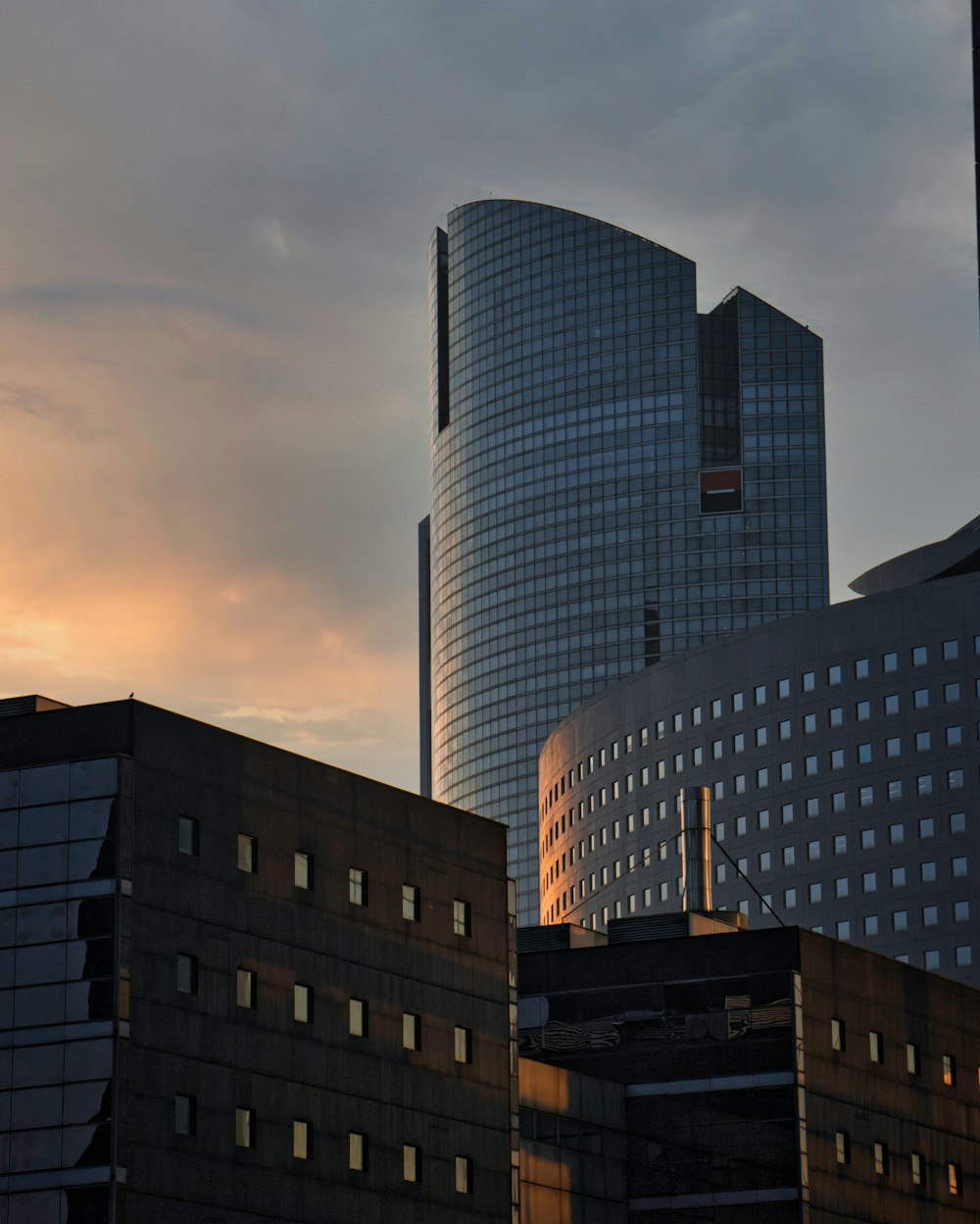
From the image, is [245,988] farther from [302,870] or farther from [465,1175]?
[465,1175]

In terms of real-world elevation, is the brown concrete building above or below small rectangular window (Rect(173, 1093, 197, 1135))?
above

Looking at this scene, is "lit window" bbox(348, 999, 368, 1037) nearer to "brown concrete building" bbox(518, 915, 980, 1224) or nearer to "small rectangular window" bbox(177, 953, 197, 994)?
"small rectangular window" bbox(177, 953, 197, 994)

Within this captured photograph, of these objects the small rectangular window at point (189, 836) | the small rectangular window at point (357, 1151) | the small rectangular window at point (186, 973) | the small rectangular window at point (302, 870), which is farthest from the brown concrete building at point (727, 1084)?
the small rectangular window at point (189, 836)

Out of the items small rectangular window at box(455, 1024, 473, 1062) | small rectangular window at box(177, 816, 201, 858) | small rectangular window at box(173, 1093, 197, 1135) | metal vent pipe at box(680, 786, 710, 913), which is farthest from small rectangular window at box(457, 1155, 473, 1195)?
metal vent pipe at box(680, 786, 710, 913)

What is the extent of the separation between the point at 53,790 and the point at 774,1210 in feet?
124

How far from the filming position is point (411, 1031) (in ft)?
273

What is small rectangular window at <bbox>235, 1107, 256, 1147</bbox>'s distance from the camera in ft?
247

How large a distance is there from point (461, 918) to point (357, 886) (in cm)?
591

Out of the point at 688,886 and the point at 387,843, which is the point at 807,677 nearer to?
the point at 688,886

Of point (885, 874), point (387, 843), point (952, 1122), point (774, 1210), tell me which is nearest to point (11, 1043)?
point (387, 843)

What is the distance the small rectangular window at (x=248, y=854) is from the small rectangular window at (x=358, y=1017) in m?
6.07

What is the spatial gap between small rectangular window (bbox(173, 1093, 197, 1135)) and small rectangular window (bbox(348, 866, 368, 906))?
1076cm

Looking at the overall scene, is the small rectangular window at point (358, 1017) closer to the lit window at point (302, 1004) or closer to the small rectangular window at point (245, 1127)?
the lit window at point (302, 1004)

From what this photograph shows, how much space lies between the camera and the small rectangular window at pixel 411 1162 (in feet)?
266
